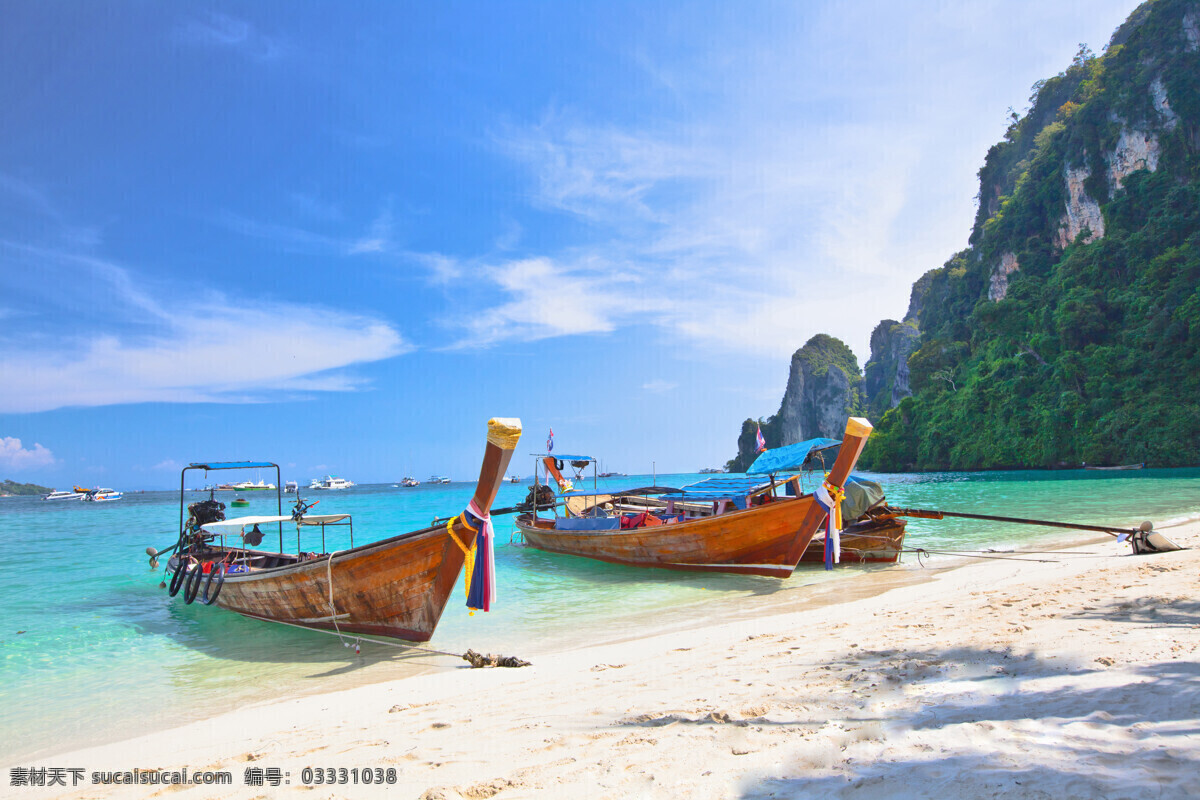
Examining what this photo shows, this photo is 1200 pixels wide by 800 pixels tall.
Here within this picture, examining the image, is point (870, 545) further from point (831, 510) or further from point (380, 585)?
point (380, 585)

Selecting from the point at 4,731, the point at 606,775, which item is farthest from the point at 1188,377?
the point at 4,731

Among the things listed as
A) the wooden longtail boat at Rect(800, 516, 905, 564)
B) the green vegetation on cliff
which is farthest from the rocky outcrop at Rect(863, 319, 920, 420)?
the wooden longtail boat at Rect(800, 516, 905, 564)

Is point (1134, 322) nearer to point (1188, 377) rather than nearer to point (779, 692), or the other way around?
point (1188, 377)

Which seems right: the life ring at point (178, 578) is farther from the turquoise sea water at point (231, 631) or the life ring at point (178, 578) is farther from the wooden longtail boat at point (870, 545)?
the wooden longtail boat at point (870, 545)

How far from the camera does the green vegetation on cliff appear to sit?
39625 mm

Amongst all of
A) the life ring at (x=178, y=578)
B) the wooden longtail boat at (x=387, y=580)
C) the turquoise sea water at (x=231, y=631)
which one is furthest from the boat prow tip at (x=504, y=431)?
the life ring at (x=178, y=578)

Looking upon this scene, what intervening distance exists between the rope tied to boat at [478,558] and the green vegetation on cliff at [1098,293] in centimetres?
4947

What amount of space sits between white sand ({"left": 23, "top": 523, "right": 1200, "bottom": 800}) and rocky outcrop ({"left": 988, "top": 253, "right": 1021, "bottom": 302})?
63959 mm

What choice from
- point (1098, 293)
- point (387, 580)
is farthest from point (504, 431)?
point (1098, 293)

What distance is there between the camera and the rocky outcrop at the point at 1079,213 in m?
49.5

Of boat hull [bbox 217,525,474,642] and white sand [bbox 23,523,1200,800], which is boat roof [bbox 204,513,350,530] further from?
white sand [bbox 23,523,1200,800]

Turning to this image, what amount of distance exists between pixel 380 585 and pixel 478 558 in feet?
5.27

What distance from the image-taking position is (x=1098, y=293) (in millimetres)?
44312

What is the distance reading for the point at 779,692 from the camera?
4.17 m
